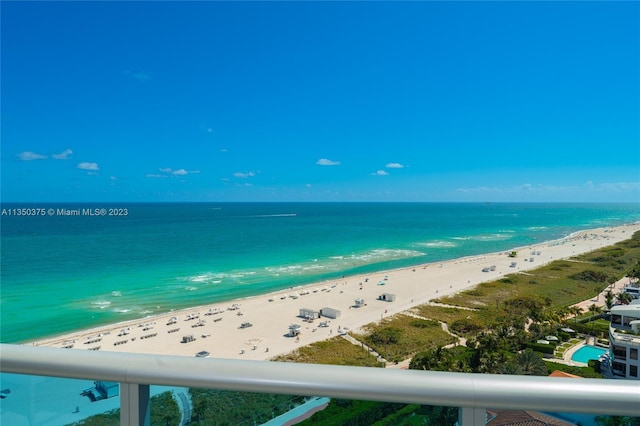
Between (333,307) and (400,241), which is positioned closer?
(333,307)

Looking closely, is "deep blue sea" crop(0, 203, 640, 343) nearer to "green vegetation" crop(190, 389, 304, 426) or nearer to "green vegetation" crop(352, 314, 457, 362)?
"green vegetation" crop(352, 314, 457, 362)

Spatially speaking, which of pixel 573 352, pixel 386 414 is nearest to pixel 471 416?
pixel 386 414

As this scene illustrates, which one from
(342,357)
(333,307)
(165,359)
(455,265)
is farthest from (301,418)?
(455,265)

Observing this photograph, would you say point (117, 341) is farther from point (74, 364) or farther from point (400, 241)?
point (400, 241)

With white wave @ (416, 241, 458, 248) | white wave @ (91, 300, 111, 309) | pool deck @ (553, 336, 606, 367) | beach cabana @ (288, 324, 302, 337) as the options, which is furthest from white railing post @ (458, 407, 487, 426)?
white wave @ (416, 241, 458, 248)

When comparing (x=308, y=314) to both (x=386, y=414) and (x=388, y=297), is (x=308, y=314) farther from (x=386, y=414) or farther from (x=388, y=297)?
(x=386, y=414)

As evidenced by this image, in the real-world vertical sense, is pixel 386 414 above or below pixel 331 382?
below

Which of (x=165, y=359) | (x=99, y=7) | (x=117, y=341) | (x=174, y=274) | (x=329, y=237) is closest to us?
(x=165, y=359)
